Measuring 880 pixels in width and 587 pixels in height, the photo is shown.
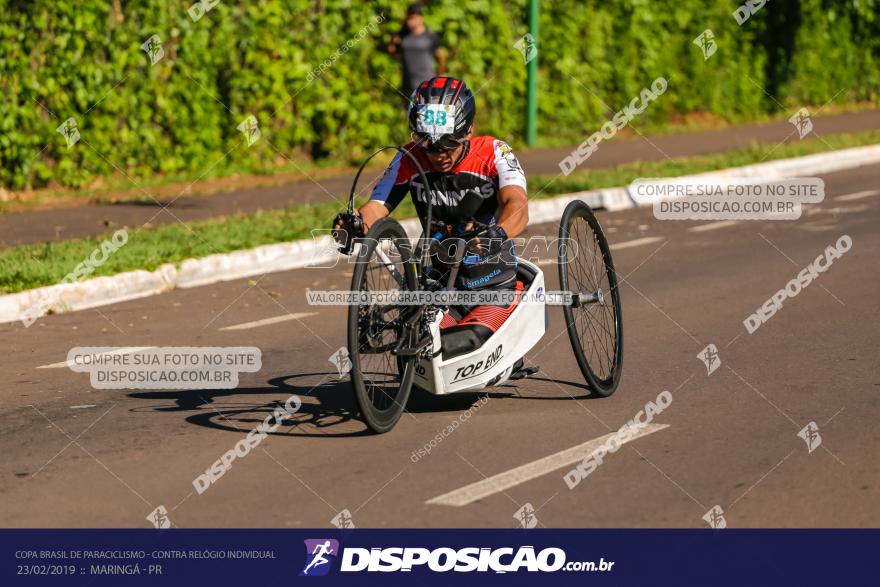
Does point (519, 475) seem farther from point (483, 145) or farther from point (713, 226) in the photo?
point (713, 226)

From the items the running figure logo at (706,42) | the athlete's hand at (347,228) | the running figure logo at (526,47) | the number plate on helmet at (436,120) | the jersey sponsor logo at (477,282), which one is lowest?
the jersey sponsor logo at (477,282)

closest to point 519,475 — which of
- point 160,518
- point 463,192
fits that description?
point 160,518

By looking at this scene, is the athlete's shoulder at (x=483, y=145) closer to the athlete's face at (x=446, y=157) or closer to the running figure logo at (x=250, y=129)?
the athlete's face at (x=446, y=157)

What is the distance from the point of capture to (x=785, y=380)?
8164mm

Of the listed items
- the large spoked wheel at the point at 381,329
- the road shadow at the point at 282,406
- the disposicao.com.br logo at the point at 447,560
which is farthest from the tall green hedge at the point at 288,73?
the disposicao.com.br logo at the point at 447,560

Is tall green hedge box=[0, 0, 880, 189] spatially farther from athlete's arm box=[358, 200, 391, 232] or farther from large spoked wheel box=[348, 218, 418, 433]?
large spoked wheel box=[348, 218, 418, 433]

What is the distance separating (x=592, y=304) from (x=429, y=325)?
1.30 metres

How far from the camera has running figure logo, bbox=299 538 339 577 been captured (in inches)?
210

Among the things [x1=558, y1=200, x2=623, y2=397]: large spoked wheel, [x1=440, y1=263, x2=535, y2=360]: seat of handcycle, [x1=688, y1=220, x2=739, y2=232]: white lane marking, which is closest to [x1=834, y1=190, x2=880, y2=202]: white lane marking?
[x1=688, y1=220, x2=739, y2=232]: white lane marking

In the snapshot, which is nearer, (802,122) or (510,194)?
(510,194)

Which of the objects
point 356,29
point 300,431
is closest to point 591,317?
point 300,431

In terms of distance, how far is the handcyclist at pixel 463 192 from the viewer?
7.17m

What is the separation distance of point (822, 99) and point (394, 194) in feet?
72.7

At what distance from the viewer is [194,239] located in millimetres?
12977
